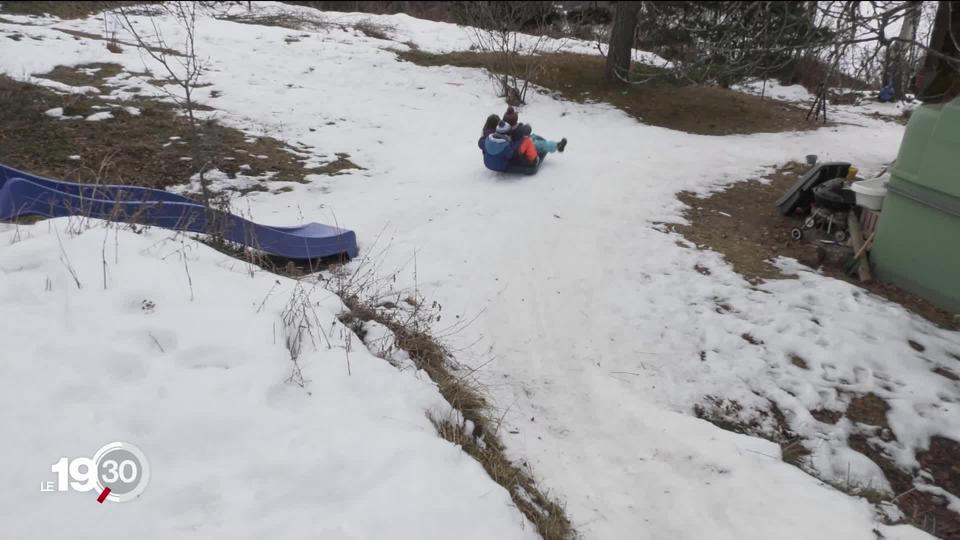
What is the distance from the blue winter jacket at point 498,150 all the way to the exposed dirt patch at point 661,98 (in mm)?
5396

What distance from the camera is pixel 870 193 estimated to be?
5609 mm

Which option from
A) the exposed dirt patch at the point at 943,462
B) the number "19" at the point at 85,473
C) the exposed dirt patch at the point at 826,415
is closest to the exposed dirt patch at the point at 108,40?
the number "19" at the point at 85,473

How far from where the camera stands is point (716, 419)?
3.92 meters

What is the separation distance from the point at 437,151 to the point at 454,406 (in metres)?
6.93

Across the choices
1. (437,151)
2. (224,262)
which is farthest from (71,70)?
(224,262)

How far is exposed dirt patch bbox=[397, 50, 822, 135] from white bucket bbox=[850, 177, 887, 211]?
19.6 ft

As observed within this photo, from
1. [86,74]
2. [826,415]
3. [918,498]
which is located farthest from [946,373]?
[86,74]

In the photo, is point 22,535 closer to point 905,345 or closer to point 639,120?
point 905,345

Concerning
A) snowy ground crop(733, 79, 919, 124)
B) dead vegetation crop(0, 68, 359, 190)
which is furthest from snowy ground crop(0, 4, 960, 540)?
snowy ground crop(733, 79, 919, 124)

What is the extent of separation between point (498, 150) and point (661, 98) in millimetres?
A: 7047

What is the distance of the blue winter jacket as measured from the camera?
25.7ft

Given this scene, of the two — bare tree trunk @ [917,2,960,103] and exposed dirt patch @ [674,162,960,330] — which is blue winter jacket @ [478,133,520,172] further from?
bare tree trunk @ [917,2,960,103]

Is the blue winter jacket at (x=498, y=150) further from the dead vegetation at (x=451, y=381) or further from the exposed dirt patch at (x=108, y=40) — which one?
the exposed dirt patch at (x=108, y=40)

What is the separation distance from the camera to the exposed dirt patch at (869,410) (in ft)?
12.6
